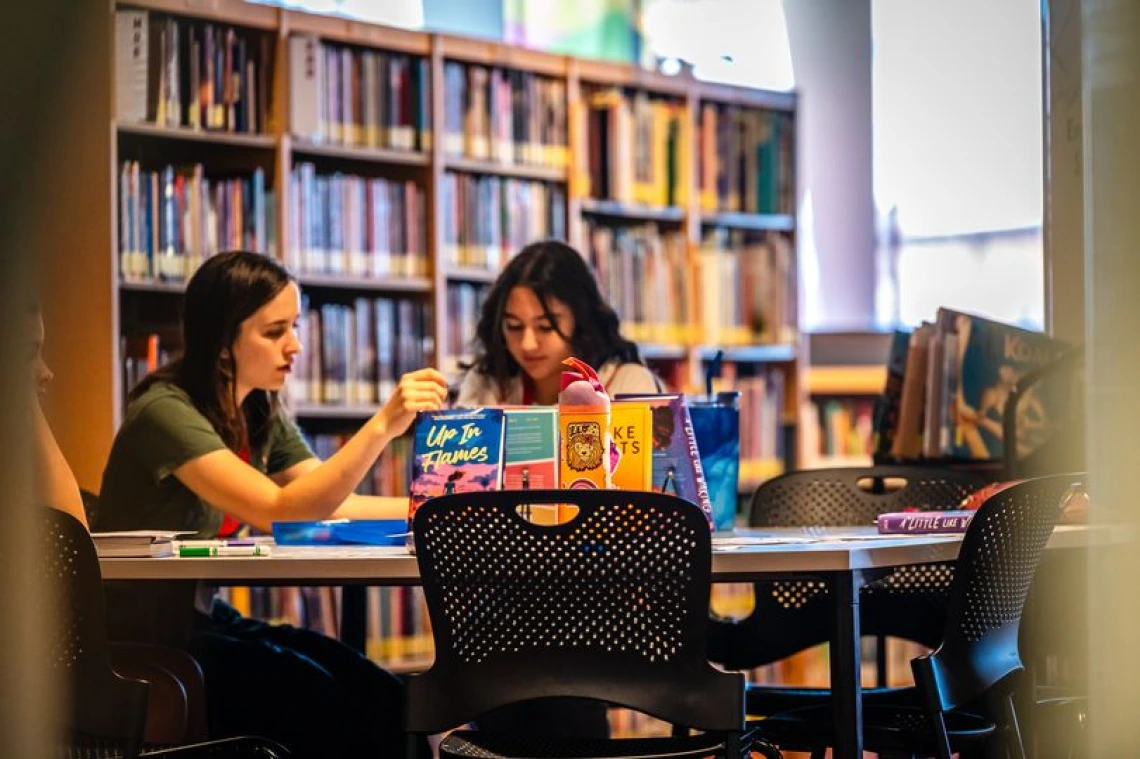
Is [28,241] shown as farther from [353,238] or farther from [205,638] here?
[353,238]

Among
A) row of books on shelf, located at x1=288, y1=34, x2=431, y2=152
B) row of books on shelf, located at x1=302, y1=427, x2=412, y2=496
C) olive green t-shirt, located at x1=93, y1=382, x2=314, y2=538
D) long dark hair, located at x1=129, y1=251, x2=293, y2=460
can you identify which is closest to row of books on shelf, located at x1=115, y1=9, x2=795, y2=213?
row of books on shelf, located at x1=288, y1=34, x2=431, y2=152

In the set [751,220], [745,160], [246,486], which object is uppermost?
[745,160]

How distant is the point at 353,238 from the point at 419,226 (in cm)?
23

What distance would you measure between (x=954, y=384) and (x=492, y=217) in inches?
70.6

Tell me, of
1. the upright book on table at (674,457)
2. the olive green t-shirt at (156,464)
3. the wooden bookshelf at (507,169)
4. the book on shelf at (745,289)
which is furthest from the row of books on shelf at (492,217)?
the upright book on table at (674,457)

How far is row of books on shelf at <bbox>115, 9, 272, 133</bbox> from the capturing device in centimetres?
405

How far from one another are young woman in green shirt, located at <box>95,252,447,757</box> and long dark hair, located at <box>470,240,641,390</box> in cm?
51

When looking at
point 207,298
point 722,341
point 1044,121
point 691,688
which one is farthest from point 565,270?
point 722,341

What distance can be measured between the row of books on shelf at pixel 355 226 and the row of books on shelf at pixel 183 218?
90mm

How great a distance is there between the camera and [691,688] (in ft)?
5.91

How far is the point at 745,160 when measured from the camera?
536 cm

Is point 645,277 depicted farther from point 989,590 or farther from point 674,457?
point 989,590

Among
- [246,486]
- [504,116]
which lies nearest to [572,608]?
[246,486]

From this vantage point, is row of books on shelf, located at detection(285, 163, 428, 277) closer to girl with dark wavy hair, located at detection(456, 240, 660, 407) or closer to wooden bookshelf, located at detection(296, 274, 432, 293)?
wooden bookshelf, located at detection(296, 274, 432, 293)
